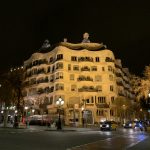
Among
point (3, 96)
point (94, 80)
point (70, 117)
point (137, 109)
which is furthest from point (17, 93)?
point (137, 109)

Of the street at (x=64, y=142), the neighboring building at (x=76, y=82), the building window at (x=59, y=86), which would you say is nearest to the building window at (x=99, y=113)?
the neighboring building at (x=76, y=82)

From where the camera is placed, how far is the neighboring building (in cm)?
8556

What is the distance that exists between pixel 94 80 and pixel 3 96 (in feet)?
140

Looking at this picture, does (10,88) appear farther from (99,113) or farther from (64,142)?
(99,113)

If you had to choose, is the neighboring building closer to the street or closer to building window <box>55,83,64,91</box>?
building window <box>55,83,64,91</box>

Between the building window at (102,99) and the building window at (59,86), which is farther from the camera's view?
the building window at (102,99)

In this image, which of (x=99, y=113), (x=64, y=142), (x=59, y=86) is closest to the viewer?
(x=64, y=142)

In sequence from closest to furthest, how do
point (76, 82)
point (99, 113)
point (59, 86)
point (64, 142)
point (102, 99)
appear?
point (64, 142) < point (99, 113) < point (59, 86) < point (102, 99) < point (76, 82)

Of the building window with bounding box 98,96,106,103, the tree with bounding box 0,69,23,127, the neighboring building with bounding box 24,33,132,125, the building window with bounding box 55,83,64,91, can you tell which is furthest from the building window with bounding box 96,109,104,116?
the tree with bounding box 0,69,23,127

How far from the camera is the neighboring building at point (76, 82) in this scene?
85562 mm

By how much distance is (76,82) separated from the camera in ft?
293

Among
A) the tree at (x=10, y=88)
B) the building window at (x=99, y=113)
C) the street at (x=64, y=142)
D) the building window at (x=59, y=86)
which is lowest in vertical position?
the street at (x=64, y=142)

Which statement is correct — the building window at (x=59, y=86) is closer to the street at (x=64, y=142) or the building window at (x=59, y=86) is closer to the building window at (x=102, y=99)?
the building window at (x=102, y=99)

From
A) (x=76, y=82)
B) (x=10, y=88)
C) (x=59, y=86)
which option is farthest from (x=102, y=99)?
(x=10, y=88)
